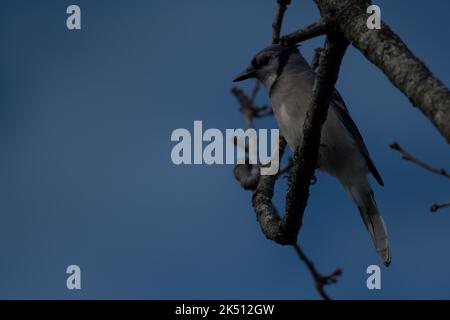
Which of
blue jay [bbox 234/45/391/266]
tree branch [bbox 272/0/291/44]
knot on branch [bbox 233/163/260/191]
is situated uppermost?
tree branch [bbox 272/0/291/44]

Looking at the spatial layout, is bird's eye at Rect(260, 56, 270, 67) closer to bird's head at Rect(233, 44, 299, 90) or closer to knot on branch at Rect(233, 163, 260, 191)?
bird's head at Rect(233, 44, 299, 90)

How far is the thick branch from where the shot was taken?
2135mm

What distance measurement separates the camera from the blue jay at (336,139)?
7148mm

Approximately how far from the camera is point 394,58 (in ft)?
8.26

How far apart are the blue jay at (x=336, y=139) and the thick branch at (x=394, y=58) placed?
13.2 feet

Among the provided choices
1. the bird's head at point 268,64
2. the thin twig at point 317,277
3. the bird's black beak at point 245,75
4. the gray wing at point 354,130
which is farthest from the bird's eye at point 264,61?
the thin twig at point 317,277

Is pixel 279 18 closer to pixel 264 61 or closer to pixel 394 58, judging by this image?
pixel 264 61

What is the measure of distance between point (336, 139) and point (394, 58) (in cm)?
480

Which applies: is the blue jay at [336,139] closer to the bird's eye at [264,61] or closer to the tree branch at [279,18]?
the bird's eye at [264,61]

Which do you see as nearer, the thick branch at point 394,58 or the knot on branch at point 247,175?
the thick branch at point 394,58

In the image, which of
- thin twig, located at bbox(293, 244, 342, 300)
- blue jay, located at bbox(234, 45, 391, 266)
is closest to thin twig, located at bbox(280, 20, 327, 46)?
thin twig, located at bbox(293, 244, 342, 300)

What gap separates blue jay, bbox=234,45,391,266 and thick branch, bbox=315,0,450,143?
13.2 ft
